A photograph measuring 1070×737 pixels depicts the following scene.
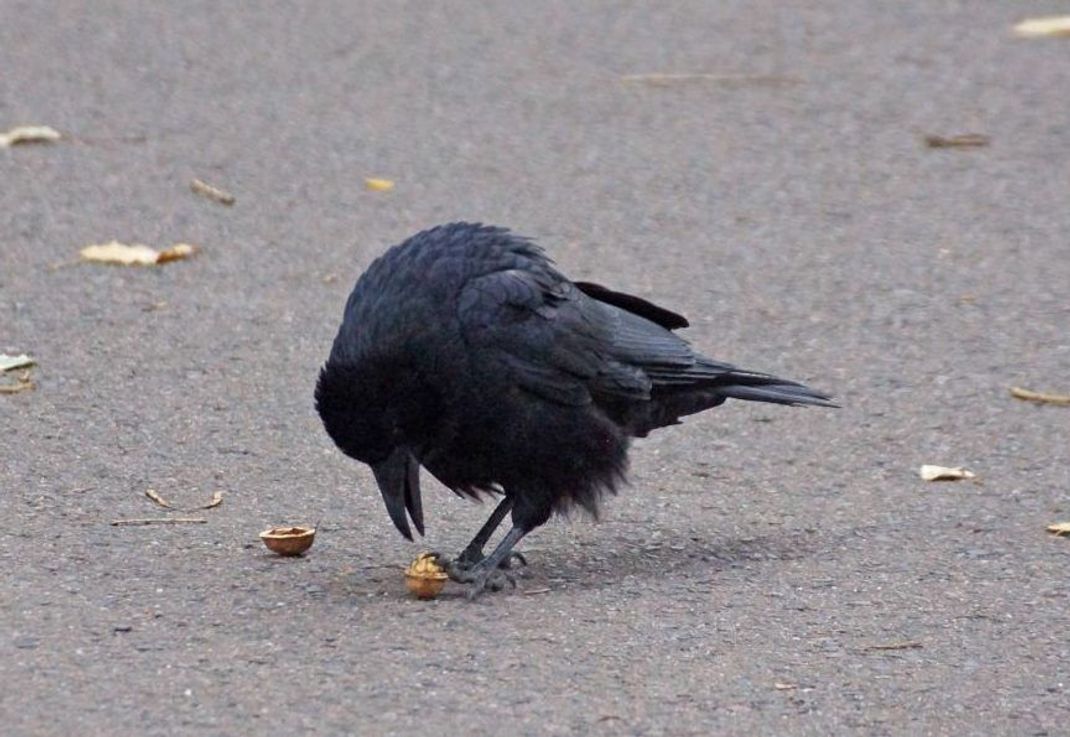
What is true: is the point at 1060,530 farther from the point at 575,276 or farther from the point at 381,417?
the point at 575,276

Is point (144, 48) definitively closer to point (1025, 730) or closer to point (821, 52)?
point (821, 52)

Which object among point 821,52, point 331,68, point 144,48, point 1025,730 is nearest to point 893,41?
point 821,52

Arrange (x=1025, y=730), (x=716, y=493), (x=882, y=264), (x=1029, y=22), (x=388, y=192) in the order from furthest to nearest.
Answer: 1. (x=1029, y=22)
2. (x=388, y=192)
3. (x=882, y=264)
4. (x=716, y=493)
5. (x=1025, y=730)

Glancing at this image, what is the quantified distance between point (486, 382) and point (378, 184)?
3881 mm

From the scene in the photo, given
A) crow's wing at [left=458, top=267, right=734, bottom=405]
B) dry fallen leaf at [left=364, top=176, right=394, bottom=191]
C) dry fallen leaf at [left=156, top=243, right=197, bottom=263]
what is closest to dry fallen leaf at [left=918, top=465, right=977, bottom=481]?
crow's wing at [left=458, top=267, right=734, bottom=405]

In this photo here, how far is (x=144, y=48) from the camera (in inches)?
422

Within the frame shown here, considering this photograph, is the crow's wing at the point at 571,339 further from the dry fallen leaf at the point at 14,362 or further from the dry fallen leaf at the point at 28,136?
the dry fallen leaf at the point at 28,136

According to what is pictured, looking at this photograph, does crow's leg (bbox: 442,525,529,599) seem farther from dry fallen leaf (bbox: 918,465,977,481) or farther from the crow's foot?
dry fallen leaf (bbox: 918,465,977,481)

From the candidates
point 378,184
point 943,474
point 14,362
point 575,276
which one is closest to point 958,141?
point 575,276

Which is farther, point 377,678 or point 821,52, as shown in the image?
point 821,52

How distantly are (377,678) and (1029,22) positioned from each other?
310 inches

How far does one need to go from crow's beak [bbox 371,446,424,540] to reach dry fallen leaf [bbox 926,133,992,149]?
197 inches

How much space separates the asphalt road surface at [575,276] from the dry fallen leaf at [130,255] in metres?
0.09

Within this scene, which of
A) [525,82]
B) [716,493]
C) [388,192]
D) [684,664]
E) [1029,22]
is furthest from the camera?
[1029,22]
